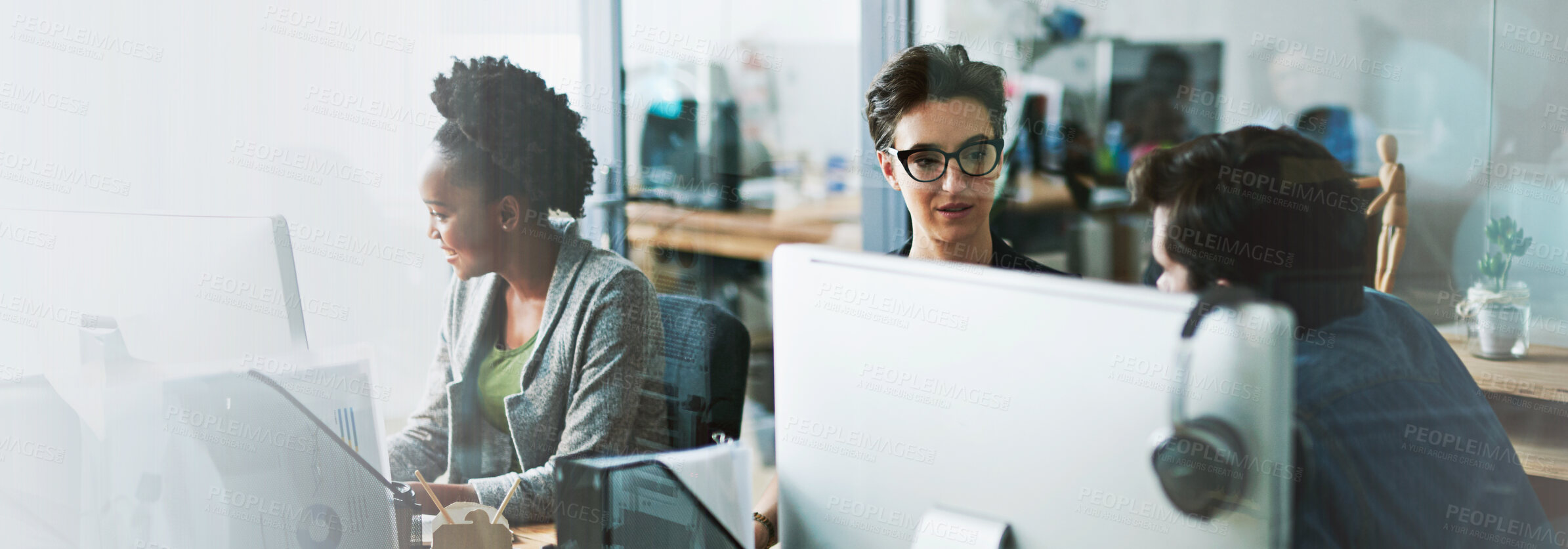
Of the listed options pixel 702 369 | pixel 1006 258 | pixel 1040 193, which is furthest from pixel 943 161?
pixel 1040 193

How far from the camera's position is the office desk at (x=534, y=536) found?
3.74ft

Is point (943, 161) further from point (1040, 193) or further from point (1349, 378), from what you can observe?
point (1040, 193)

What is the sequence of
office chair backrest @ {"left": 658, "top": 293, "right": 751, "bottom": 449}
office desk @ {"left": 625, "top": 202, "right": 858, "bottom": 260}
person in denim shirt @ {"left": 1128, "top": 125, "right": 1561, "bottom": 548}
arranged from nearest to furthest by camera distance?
person in denim shirt @ {"left": 1128, "top": 125, "right": 1561, "bottom": 548} < office chair backrest @ {"left": 658, "top": 293, "right": 751, "bottom": 449} < office desk @ {"left": 625, "top": 202, "right": 858, "bottom": 260}

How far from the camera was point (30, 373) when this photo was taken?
112 centimetres

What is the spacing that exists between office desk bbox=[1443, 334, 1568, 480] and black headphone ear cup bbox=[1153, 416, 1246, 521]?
1.17 metres

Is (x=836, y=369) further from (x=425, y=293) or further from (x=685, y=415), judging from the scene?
(x=425, y=293)

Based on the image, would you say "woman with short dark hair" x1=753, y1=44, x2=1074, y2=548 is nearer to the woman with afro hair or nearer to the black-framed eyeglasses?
the black-framed eyeglasses

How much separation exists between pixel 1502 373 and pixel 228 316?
1.79 m

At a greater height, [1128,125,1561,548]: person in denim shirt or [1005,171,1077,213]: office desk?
[1005,171,1077,213]: office desk

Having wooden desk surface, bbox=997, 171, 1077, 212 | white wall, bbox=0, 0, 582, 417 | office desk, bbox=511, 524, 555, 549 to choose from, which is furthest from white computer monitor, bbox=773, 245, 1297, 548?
wooden desk surface, bbox=997, 171, 1077, 212

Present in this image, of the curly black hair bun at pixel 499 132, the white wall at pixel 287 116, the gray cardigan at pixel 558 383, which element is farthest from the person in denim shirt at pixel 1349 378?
the white wall at pixel 287 116

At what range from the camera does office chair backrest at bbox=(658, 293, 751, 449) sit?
153 cm

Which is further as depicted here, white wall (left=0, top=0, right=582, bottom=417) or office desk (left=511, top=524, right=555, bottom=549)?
white wall (left=0, top=0, right=582, bottom=417)

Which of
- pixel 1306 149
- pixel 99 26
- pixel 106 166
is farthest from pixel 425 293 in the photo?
pixel 1306 149
